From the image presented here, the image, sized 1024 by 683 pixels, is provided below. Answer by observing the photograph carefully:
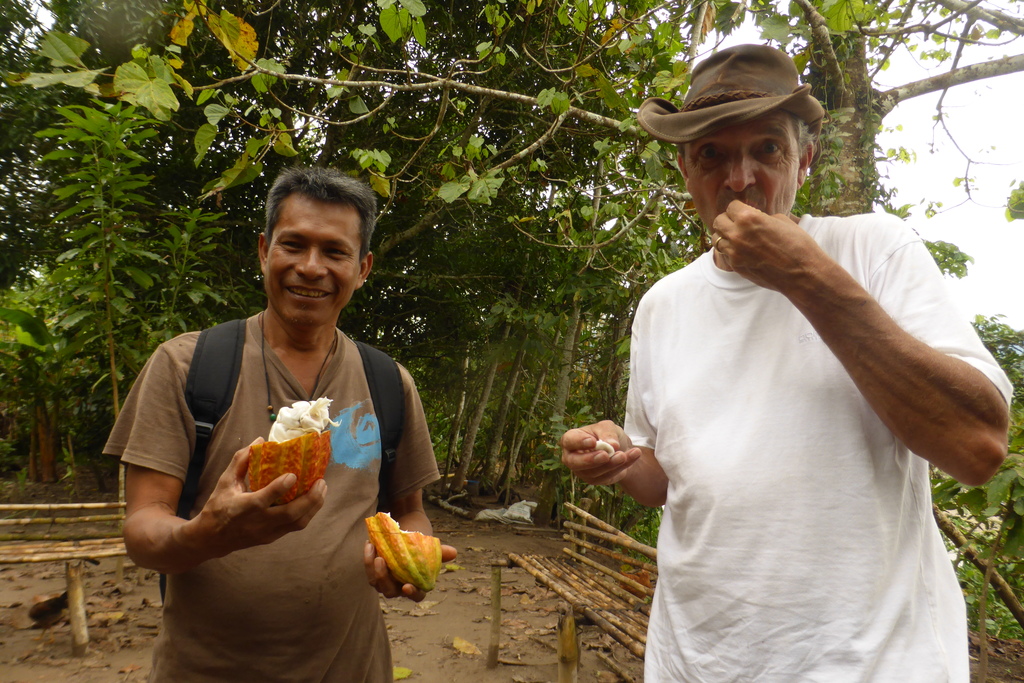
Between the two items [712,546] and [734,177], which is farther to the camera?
[734,177]

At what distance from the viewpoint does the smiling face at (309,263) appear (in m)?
1.63

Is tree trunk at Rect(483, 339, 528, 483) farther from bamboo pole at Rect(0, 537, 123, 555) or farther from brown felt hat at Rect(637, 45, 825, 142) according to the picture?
brown felt hat at Rect(637, 45, 825, 142)

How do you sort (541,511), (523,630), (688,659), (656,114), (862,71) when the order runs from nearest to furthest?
(688,659), (656,114), (862,71), (523,630), (541,511)

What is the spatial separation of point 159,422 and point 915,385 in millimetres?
1416

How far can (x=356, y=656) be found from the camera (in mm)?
1578

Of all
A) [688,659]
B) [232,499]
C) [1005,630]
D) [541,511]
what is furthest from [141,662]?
[1005,630]

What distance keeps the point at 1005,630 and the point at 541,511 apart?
3930 millimetres

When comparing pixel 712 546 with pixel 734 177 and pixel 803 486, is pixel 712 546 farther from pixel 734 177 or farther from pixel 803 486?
pixel 734 177

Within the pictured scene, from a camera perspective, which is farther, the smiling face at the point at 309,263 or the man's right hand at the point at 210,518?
the smiling face at the point at 309,263

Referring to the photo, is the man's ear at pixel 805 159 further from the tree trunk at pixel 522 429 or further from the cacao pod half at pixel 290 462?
the tree trunk at pixel 522 429

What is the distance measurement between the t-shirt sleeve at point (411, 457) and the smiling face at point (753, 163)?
89 centimetres

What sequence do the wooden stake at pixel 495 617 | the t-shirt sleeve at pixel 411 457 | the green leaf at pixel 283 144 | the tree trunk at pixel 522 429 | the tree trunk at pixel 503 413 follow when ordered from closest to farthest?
the t-shirt sleeve at pixel 411 457 < the green leaf at pixel 283 144 < the wooden stake at pixel 495 617 < the tree trunk at pixel 522 429 < the tree trunk at pixel 503 413

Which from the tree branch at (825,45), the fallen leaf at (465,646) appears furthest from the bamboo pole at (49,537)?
the tree branch at (825,45)

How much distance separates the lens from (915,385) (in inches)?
40.6
